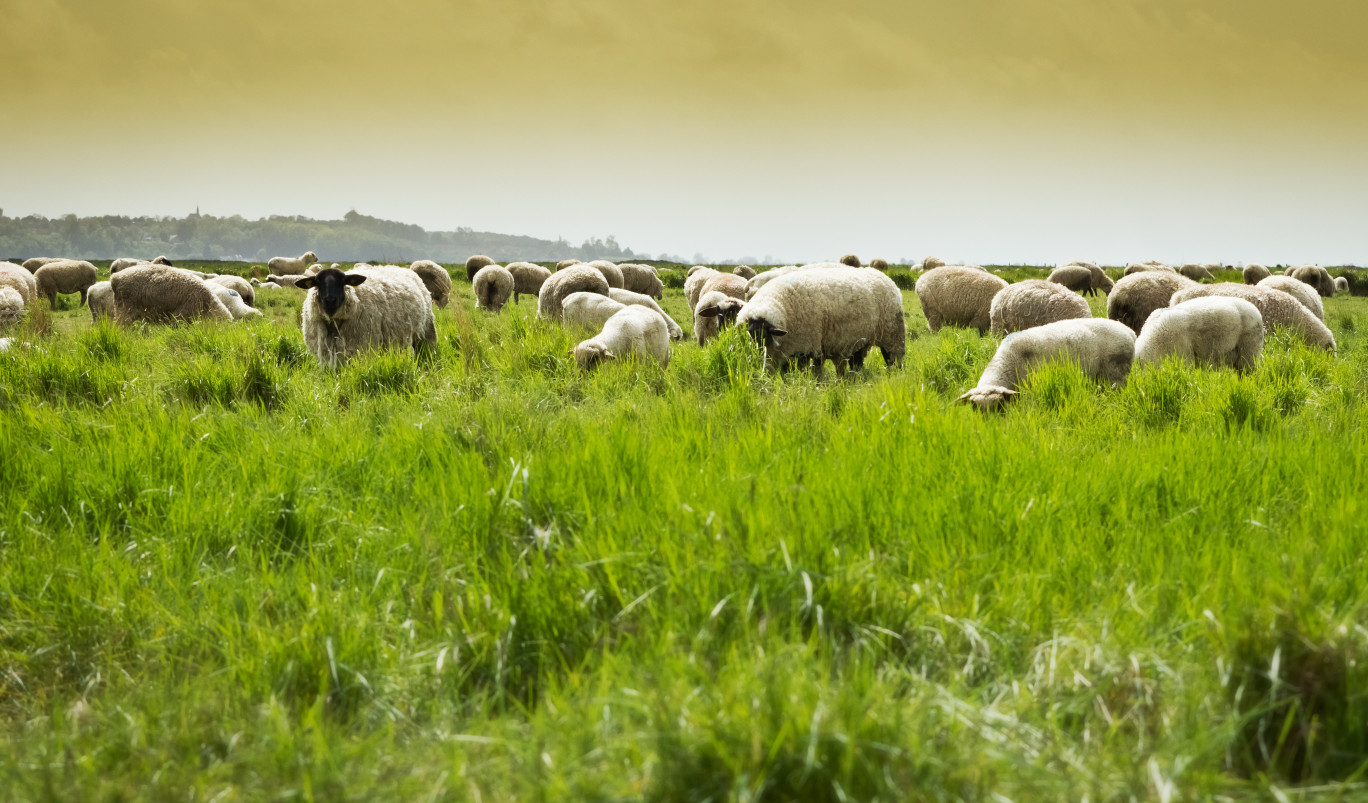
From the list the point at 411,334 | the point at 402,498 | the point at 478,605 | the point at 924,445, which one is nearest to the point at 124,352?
the point at 411,334

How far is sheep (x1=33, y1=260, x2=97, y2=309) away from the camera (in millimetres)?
22172

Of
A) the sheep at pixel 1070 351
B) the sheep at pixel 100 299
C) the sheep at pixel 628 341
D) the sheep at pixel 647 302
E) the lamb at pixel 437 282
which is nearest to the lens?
the sheep at pixel 1070 351

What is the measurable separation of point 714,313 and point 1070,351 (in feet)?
13.1

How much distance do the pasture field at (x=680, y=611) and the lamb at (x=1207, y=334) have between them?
3437 millimetres

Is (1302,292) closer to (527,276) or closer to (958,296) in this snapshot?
(958,296)

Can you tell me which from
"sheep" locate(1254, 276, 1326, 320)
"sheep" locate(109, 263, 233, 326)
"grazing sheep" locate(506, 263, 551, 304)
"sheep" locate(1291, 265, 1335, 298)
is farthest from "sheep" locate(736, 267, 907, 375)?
"sheep" locate(1291, 265, 1335, 298)

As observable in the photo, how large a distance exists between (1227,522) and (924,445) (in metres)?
1.17

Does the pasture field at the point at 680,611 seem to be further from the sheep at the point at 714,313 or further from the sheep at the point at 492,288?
the sheep at the point at 492,288

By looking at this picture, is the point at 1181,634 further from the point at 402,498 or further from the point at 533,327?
the point at 533,327

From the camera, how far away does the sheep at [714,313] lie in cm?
874

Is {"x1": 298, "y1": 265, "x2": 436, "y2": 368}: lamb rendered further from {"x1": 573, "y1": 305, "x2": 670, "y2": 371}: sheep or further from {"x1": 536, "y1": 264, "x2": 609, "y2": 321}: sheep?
{"x1": 536, "y1": 264, "x2": 609, "y2": 321}: sheep

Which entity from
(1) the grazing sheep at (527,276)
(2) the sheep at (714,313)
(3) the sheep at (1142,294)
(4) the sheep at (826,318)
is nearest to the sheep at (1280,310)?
(3) the sheep at (1142,294)

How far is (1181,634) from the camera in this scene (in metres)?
1.91

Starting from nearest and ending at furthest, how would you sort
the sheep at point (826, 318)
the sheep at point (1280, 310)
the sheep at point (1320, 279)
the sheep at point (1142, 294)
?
1. the sheep at point (826, 318)
2. the sheep at point (1280, 310)
3. the sheep at point (1142, 294)
4. the sheep at point (1320, 279)
